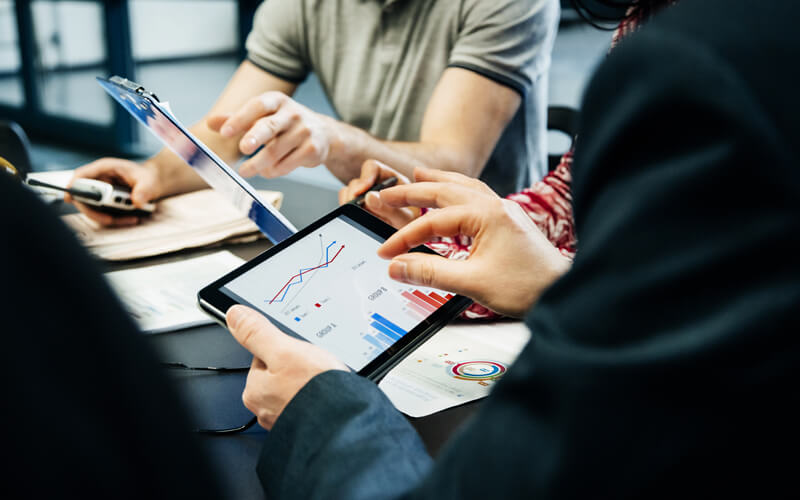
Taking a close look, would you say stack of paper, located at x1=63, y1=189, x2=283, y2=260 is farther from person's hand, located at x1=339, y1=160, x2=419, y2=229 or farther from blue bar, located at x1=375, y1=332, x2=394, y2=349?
blue bar, located at x1=375, y1=332, x2=394, y2=349

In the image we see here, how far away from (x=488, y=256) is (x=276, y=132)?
49 centimetres

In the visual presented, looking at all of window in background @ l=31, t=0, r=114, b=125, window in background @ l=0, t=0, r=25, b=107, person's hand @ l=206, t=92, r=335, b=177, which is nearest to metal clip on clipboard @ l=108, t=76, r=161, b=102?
person's hand @ l=206, t=92, r=335, b=177

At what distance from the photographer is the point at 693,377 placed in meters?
0.27

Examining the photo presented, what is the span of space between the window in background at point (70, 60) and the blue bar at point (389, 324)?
4.02m

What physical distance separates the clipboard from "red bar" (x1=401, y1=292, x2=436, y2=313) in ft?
0.63

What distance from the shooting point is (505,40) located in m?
1.36

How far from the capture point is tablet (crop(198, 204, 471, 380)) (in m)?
0.67

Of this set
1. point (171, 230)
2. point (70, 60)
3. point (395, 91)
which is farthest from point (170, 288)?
point (70, 60)

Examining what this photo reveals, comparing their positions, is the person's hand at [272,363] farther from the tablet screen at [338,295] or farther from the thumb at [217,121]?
the thumb at [217,121]

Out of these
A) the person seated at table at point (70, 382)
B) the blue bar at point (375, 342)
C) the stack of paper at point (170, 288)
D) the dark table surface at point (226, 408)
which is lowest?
the stack of paper at point (170, 288)

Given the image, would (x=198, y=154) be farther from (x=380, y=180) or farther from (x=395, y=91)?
(x=395, y=91)

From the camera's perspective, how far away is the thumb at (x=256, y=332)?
0.61m

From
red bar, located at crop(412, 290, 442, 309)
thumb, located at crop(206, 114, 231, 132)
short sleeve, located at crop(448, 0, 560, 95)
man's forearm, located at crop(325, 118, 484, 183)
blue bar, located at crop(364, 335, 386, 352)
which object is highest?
short sleeve, located at crop(448, 0, 560, 95)

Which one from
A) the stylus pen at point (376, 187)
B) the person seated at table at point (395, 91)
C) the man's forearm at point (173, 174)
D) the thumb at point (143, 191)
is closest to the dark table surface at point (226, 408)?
the stylus pen at point (376, 187)
